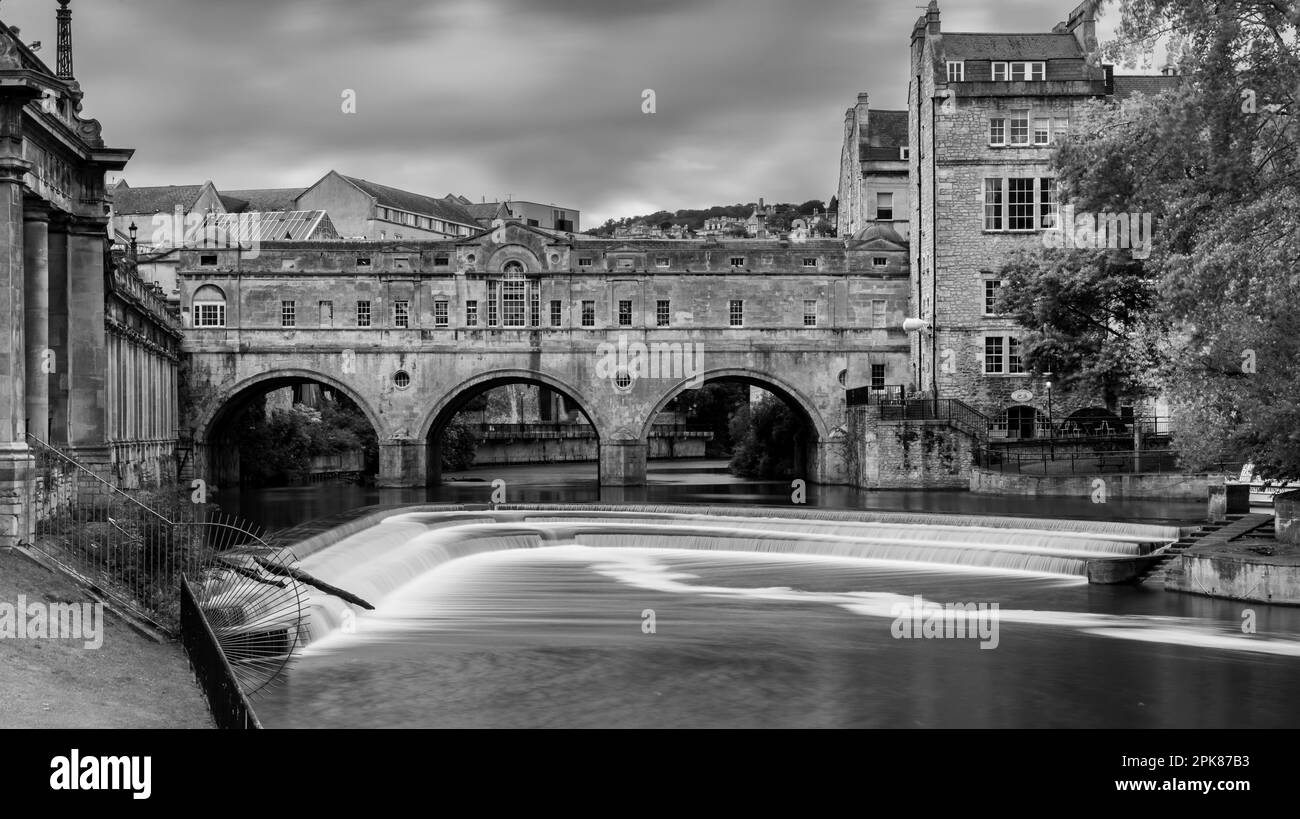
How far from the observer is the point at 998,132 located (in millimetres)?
47156

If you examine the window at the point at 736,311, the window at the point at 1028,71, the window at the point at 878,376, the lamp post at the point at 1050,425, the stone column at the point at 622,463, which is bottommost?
the stone column at the point at 622,463

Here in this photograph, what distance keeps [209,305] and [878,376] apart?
24.6 m

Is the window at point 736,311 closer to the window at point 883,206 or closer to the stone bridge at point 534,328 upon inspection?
the stone bridge at point 534,328

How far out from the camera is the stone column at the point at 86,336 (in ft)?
65.0

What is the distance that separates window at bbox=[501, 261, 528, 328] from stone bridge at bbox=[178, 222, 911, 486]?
52 mm

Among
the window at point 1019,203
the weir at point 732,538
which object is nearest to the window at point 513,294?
the weir at point 732,538

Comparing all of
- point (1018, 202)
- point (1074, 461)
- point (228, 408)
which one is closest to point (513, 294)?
point (228, 408)

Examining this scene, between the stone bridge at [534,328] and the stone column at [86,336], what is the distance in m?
26.8
